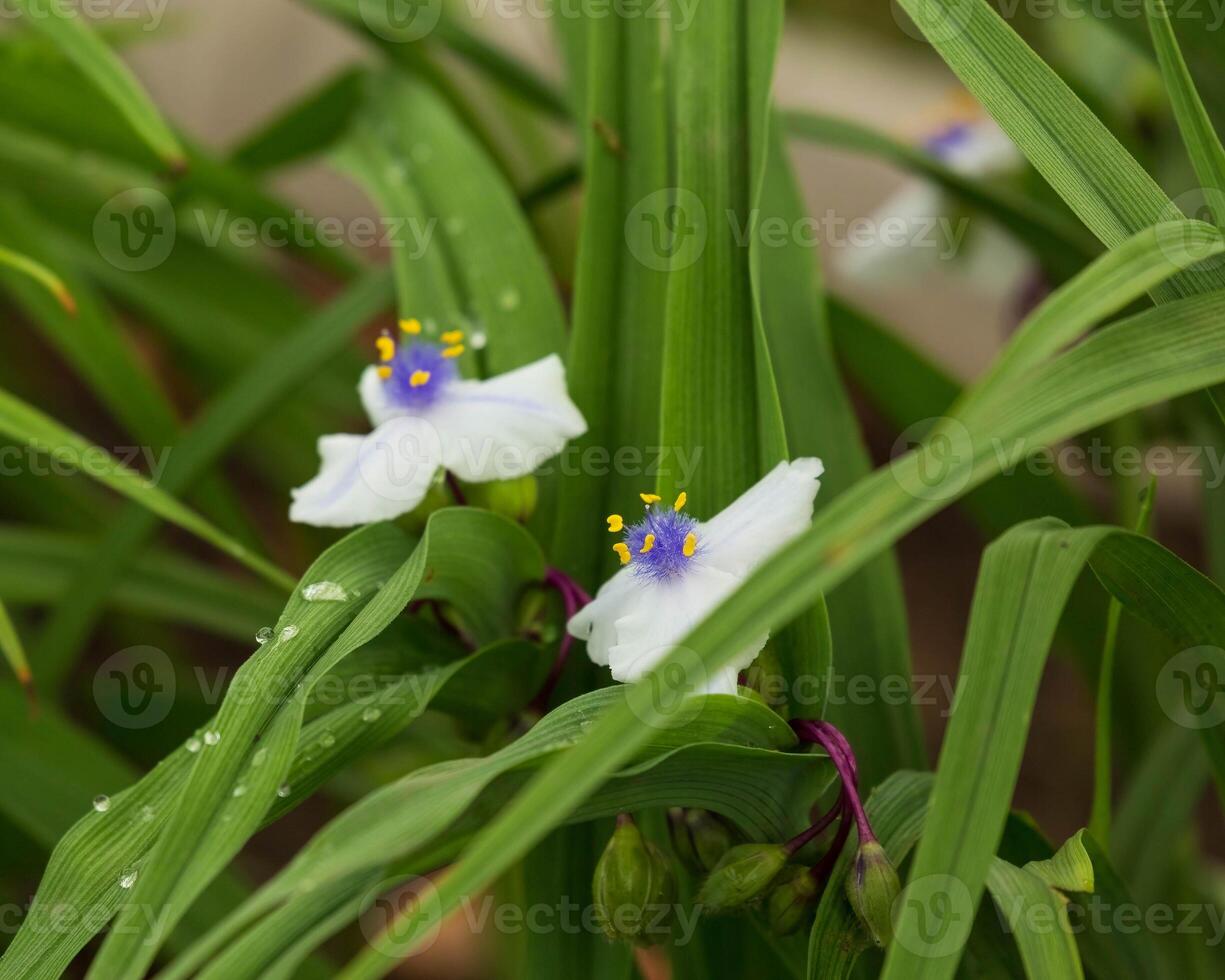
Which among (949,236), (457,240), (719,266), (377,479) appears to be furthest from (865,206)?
(377,479)

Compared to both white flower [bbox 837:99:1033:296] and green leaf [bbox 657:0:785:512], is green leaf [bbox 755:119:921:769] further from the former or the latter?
white flower [bbox 837:99:1033:296]

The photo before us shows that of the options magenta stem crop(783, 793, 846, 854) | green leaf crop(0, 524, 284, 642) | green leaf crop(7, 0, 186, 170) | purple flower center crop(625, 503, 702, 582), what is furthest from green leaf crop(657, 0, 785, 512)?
green leaf crop(0, 524, 284, 642)

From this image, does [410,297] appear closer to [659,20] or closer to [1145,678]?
[659,20]

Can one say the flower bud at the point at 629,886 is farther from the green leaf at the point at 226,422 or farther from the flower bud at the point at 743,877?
the green leaf at the point at 226,422

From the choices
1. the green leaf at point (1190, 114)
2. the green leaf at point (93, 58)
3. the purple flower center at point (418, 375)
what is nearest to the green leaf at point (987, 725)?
the green leaf at point (1190, 114)

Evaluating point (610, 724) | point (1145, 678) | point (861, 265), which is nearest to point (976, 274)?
point (861, 265)
